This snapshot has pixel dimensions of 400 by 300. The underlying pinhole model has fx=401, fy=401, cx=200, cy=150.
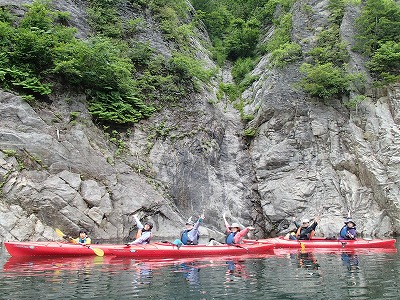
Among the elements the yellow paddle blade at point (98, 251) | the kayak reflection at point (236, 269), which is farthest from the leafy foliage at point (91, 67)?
the kayak reflection at point (236, 269)

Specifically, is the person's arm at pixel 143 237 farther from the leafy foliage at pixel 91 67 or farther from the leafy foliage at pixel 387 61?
the leafy foliage at pixel 387 61

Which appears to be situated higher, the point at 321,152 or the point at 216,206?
the point at 321,152

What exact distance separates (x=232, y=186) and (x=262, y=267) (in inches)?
437

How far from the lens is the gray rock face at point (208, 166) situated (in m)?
16.0

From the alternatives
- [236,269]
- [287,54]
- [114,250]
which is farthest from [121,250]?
[287,54]

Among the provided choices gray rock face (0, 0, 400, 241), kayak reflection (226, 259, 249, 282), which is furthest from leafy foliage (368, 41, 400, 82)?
kayak reflection (226, 259, 249, 282)

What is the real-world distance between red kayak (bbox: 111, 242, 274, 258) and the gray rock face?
4189mm

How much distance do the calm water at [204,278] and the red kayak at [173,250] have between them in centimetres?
59

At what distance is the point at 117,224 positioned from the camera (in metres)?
16.6

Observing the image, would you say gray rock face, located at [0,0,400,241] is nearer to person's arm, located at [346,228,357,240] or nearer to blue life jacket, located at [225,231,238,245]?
person's arm, located at [346,228,357,240]

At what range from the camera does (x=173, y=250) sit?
12.5 metres

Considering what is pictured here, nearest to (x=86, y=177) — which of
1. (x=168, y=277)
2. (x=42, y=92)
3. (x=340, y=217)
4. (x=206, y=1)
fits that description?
(x=42, y=92)

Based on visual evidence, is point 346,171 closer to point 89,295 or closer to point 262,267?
point 262,267

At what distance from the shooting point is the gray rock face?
16.0 metres
